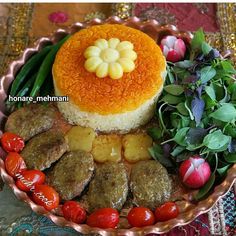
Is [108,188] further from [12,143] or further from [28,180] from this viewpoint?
[12,143]

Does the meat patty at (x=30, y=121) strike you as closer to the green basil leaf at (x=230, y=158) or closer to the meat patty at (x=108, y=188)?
→ the meat patty at (x=108, y=188)

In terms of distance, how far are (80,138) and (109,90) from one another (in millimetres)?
362

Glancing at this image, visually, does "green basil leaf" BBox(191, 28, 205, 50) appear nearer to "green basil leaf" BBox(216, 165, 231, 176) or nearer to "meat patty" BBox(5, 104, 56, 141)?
"green basil leaf" BBox(216, 165, 231, 176)

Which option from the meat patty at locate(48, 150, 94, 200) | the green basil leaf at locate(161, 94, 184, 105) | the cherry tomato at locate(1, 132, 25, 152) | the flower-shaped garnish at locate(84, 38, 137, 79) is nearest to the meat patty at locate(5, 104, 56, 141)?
the cherry tomato at locate(1, 132, 25, 152)

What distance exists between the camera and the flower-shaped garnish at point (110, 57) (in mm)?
3127

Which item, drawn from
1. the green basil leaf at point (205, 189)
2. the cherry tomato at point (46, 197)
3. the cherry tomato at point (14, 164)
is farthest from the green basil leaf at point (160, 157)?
the cherry tomato at point (14, 164)

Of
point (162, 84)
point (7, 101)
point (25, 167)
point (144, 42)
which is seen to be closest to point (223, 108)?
point (162, 84)

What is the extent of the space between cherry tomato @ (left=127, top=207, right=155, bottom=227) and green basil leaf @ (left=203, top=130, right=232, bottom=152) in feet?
1.74

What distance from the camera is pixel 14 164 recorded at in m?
2.90

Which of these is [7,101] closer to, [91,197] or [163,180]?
[91,197]

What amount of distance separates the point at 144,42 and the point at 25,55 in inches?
35.3

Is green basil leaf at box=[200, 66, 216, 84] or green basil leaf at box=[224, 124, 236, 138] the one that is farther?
green basil leaf at box=[200, 66, 216, 84]

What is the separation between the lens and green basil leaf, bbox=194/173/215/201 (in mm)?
2830

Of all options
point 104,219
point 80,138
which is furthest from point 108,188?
point 80,138
